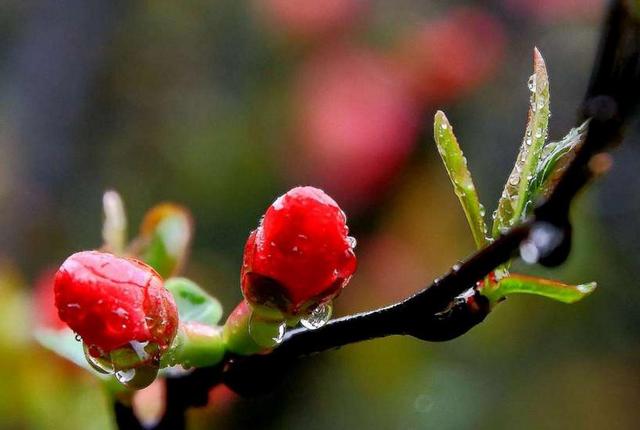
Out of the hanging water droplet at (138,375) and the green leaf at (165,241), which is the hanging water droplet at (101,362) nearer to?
the hanging water droplet at (138,375)

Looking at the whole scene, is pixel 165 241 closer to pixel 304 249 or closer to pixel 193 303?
pixel 193 303

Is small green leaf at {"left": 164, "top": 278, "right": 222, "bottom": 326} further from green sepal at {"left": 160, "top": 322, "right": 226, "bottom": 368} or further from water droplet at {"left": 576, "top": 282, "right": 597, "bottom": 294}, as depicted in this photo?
water droplet at {"left": 576, "top": 282, "right": 597, "bottom": 294}

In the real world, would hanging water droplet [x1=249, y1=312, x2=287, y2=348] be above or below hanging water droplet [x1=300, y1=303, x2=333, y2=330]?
below

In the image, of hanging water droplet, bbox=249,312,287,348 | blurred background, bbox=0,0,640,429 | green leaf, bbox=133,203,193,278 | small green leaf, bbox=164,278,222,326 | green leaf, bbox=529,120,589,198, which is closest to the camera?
green leaf, bbox=529,120,589,198

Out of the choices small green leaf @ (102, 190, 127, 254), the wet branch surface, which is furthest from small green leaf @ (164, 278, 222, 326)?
small green leaf @ (102, 190, 127, 254)

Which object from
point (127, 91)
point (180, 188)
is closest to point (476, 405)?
point (180, 188)

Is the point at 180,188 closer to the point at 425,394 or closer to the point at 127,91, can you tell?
the point at 127,91
